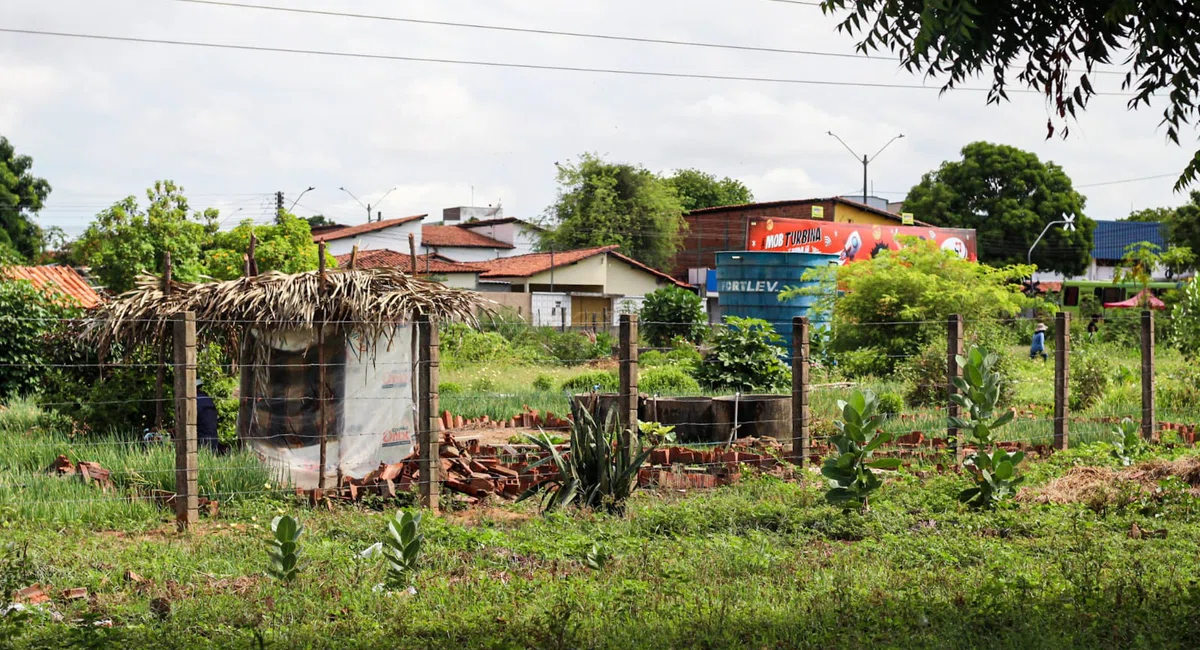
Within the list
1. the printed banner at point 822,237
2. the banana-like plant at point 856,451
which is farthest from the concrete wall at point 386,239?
the banana-like plant at point 856,451

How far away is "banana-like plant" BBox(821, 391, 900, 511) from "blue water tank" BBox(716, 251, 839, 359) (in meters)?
17.3

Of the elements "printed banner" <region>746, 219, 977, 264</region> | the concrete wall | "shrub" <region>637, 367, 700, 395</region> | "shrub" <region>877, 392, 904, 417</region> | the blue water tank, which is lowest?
"shrub" <region>877, 392, 904, 417</region>

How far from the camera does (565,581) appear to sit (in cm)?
612

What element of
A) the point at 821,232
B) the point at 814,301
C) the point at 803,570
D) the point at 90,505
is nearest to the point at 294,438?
the point at 90,505

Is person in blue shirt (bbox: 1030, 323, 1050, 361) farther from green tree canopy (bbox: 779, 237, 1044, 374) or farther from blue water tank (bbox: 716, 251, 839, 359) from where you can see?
blue water tank (bbox: 716, 251, 839, 359)

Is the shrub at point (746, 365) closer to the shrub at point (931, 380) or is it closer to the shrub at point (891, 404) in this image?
the shrub at point (891, 404)

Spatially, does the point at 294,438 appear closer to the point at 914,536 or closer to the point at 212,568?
the point at 212,568

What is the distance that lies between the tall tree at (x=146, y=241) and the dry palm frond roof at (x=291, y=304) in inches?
280

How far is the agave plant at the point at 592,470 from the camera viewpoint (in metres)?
8.27

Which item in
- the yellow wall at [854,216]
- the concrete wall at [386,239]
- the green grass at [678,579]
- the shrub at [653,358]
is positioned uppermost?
the yellow wall at [854,216]

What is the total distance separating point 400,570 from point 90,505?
3.23m

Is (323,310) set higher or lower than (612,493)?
higher

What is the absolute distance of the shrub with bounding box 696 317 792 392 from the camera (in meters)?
16.0

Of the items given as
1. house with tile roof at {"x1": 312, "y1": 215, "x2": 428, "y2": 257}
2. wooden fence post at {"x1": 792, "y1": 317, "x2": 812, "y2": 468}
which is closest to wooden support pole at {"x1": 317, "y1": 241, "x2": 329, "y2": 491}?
wooden fence post at {"x1": 792, "y1": 317, "x2": 812, "y2": 468}
